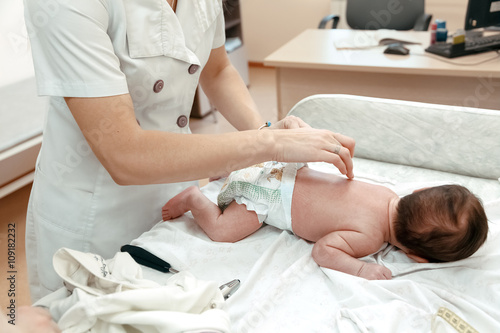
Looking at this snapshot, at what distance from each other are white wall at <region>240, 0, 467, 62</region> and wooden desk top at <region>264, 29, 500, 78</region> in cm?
188

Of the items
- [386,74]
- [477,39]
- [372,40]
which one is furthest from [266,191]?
[477,39]

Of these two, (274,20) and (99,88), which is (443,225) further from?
(274,20)

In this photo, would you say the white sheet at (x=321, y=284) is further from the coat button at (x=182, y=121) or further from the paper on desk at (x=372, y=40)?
the paper on desk at (x=372, y=40)

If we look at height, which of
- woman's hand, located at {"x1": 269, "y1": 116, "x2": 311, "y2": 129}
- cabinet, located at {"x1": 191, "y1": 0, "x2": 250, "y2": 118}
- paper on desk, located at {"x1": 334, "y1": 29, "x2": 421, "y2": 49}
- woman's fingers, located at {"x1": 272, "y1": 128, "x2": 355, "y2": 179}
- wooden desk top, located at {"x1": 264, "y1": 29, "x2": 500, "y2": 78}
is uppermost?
woman's fingers, located at {"x1": 272, "y1": 128, "x2": 355, "y2": 179}

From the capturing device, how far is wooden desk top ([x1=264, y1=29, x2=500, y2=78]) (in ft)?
7.25

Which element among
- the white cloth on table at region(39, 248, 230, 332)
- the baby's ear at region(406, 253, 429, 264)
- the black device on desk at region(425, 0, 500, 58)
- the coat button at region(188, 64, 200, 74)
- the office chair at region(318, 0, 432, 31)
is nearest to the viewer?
the white cloth on table at region(39, 248, 230, 332)

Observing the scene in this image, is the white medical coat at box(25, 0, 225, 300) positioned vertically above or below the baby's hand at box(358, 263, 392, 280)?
above

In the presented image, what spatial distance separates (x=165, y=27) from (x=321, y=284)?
71 cm

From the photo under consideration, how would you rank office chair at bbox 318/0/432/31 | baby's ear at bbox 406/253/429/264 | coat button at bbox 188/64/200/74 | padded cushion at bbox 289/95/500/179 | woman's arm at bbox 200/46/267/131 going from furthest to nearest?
office chair at bbox 318/0/432/31, padded cushion at bbox 289/95/500/179, woman's arm at bbox 200/46/267/131, baby's ear at bbox 406/253/429/264, coat button at bbox 188/64/200/74

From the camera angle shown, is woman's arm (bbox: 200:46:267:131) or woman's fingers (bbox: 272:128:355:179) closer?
woman's fingers (bbox: 272:128:355:179)

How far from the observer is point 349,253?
122 cm

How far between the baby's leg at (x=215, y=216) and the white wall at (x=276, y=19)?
354 centimetres

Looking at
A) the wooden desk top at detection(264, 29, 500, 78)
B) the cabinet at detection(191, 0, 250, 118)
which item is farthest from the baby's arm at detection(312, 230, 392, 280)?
the cabinet at detection(191, 0, 250, 118)

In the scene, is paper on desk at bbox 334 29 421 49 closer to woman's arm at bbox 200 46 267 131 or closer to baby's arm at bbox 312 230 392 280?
woman's arm at bbox 200 46 267 131
